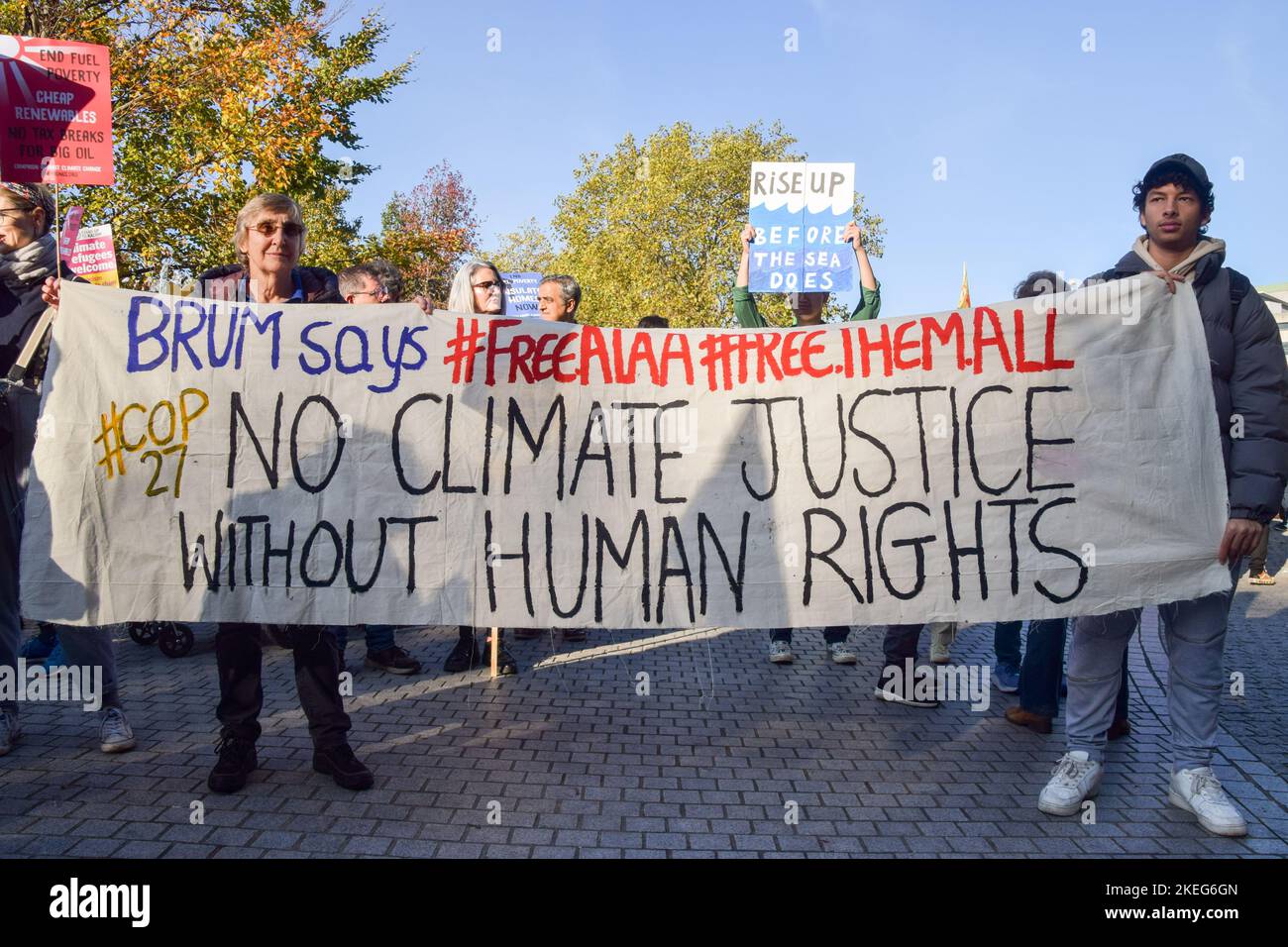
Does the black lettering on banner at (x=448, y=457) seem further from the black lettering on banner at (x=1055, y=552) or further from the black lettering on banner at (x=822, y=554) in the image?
the black lettering on banner at (x=1055, y=552)

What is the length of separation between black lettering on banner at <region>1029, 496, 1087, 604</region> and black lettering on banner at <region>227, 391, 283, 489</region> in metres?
3.23

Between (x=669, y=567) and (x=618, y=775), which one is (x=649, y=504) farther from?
(x=618, y=775)

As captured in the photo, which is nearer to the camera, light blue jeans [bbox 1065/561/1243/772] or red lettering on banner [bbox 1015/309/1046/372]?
light blue jeans [bbox 1065/561/1243/772]

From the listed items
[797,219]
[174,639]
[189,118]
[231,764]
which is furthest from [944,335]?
[189,118]

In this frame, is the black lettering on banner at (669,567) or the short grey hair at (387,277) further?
the short grey hair at (387,277)

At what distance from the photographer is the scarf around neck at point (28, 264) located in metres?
3.96

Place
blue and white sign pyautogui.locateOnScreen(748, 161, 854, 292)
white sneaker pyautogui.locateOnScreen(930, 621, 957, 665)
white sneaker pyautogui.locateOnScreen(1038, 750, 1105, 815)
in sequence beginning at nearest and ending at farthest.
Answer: white sneaker pyautogui.locateOnScreen(1038, 750, 1105, 815) → white sneaker pyautogui.locateOnScreen(930, 621, 957, 665) → blue and white sign pyautogui.locateOnScreen(748, 161, 854, 292)

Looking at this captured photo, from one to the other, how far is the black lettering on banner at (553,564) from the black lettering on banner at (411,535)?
495 millimetres

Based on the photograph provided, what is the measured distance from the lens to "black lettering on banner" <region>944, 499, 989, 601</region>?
147 inches

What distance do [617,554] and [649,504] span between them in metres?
0.25

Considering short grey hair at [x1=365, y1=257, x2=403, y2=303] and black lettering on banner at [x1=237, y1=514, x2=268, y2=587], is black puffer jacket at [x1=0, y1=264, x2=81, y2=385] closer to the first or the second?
black lettering on banner at [x1=237, y1=514, x2=268, y2=587]

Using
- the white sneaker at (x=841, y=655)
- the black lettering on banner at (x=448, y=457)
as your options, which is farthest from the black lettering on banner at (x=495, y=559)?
the white sneaker at (x=841, y=655)

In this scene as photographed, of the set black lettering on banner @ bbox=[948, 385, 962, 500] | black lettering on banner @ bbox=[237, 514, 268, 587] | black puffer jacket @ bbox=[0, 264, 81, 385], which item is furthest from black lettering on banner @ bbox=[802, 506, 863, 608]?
black puffer jacket @ bbox=[0, 264, 81, 385]

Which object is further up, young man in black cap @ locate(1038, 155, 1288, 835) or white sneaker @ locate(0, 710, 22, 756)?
young man in black cap @ locate(1038, 155, 1288, 835)
